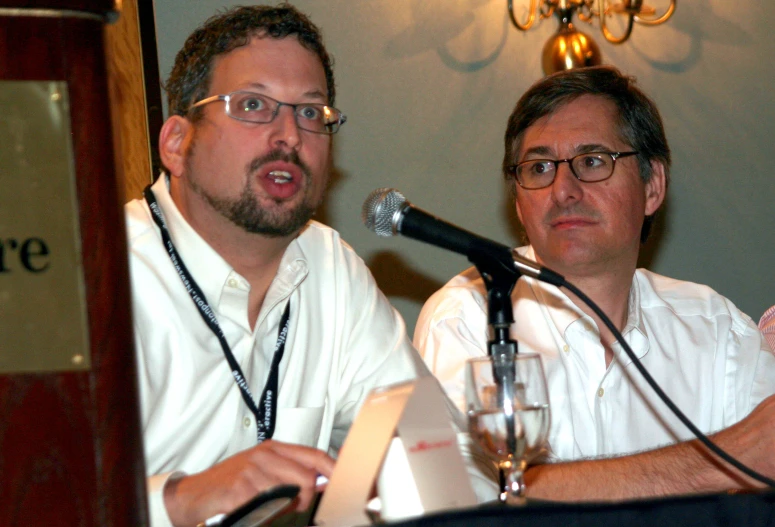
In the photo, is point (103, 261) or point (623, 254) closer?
point (103, 261)

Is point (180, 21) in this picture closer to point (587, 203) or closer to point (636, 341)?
point (587, 203)

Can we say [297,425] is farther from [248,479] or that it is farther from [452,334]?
[248,479]

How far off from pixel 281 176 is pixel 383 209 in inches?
24.9

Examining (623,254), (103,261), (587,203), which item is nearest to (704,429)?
(623,254)

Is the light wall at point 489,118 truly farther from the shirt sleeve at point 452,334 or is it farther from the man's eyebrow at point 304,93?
the man's eyebrow at point 304,93

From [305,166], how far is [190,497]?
2.60 ft

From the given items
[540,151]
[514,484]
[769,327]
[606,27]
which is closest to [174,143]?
[540,151]

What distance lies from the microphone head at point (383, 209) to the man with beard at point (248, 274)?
55cm

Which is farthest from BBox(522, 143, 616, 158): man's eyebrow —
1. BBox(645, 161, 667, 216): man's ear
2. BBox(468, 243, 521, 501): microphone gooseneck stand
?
BBox(468, 243, 521, 501): microphone gooseneck stand

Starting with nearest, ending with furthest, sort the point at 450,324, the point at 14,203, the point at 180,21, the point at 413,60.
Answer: the point at 14,203, the point at 450,324, the point at 180,21, the point at 413,60

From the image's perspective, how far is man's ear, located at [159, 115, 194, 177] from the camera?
1.97m

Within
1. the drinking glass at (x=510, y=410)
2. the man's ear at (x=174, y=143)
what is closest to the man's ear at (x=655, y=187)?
the man's ear at (x=174, y=143)

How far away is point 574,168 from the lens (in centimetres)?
213

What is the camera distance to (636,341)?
2182mm
